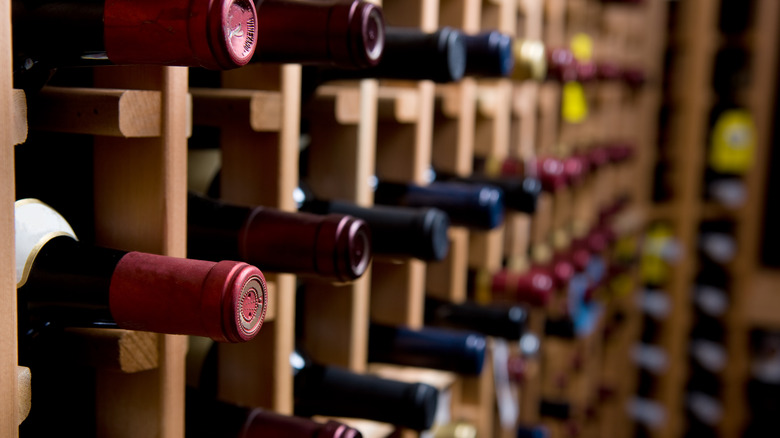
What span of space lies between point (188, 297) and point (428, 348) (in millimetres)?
361

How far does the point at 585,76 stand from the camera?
3.68ft

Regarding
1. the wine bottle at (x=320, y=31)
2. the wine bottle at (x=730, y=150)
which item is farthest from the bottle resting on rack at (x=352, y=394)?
the wine bottle at (x=730, y=150)

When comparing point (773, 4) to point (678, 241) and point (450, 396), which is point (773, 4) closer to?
point (678, 241)

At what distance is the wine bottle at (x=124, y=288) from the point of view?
0.33 m

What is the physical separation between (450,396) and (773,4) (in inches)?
58.7

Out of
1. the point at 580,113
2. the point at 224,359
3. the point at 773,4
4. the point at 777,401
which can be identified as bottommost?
the point at 777,401

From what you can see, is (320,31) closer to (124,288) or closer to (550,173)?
(124,288)

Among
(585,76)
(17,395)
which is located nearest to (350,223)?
(17,395)

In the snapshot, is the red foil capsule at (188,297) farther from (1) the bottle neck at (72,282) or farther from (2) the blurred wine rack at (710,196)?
(2) the blurred wine rack at (710,196)

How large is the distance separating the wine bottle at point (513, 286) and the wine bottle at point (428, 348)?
0.72ft

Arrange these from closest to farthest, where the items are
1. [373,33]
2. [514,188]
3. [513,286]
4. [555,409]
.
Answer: [373,33] → [514,188] → [513,286] → [555,409]

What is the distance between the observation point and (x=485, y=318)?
2.65ft

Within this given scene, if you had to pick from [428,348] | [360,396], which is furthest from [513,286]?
[360,396]

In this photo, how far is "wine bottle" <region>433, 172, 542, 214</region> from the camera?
777mm
